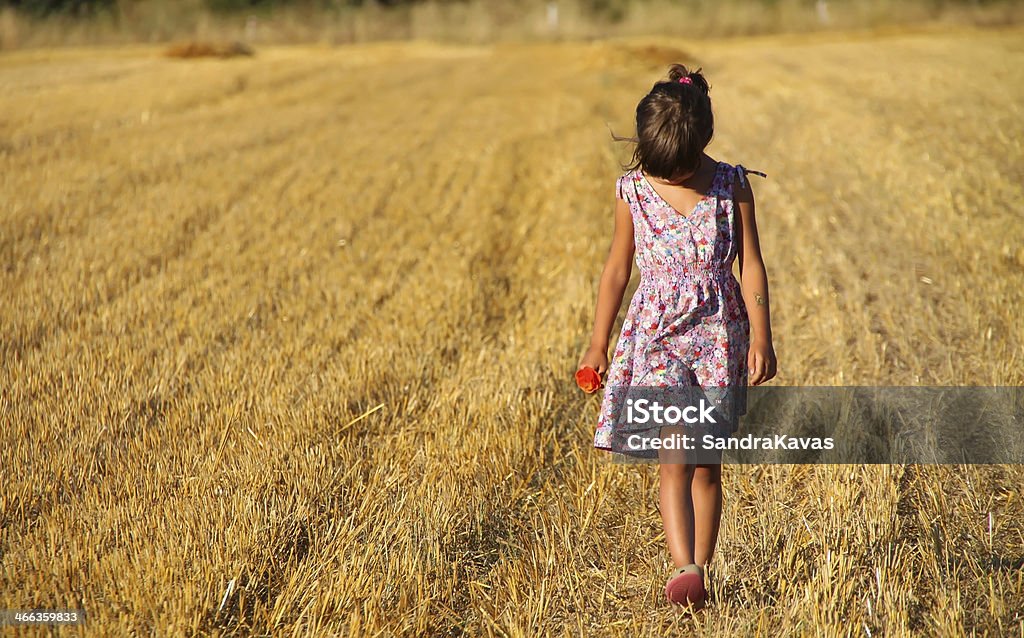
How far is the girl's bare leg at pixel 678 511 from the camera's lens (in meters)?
2.68

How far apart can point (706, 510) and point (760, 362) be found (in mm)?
472

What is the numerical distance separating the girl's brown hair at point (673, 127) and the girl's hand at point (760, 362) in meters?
0.54

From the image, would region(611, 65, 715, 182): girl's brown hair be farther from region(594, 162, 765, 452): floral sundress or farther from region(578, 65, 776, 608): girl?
region(594, 162, 765, 452): floral sundress

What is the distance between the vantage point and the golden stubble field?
2662 millimetres

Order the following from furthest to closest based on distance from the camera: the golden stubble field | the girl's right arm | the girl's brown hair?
the girl's right arm
the golden stubble field
the girl's brown hair

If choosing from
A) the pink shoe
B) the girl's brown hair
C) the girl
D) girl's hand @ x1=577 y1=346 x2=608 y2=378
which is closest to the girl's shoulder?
the girl

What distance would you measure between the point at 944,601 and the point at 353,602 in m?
1.59

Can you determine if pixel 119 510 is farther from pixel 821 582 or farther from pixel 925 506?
pixel 925 506

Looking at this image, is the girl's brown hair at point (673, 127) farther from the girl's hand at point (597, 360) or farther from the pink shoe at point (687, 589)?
the pink shoe at point (687, 589)

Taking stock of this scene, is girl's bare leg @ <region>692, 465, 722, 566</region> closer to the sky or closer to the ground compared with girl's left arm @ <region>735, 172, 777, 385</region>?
closer to the ground

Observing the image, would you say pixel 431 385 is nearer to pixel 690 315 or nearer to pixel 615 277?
pixel 615 277

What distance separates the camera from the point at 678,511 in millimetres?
2695

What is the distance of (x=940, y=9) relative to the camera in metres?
34.0

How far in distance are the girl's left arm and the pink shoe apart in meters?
0.57
